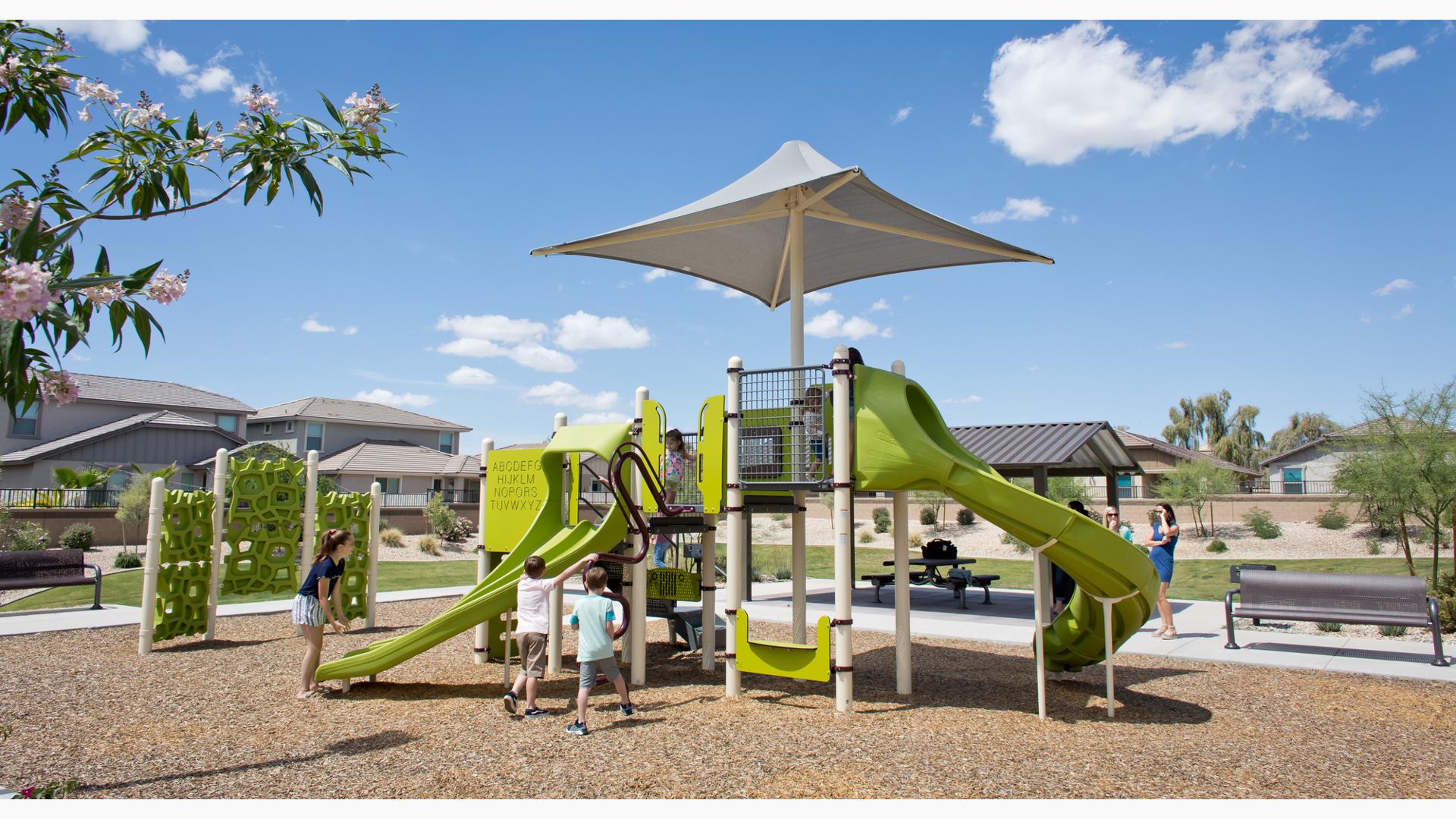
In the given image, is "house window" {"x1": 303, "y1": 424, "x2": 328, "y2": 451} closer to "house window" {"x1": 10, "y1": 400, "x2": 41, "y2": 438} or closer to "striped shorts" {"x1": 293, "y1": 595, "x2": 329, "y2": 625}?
"house window" {"x1": 10, "y1": 400, "x2": 41, "y2": 438}

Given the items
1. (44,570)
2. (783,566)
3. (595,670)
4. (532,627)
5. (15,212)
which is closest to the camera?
(15,212)

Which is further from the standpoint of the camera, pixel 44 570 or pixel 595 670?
pixel 44 570

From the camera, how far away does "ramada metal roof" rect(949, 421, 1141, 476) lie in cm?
1465

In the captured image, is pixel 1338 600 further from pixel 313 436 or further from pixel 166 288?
pixel 313 436

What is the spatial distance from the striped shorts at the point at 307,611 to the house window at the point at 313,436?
38.3 meters

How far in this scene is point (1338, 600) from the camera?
10500 mm

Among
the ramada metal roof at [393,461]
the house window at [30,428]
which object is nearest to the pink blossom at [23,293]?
the ramada metal roof at [393,461]

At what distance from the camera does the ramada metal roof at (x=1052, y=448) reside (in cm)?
1465

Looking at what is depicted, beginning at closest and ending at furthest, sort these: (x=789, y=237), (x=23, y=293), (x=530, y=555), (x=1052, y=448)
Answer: (x=23, y=293) < (x=530, y=555) < (x=789, y=237) < (x=1052, y=448)

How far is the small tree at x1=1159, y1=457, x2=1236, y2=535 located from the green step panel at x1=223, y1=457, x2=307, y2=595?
36.1 m

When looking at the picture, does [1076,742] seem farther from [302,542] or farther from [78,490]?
[78,490]

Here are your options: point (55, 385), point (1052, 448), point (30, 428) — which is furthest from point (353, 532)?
point (30, 428)

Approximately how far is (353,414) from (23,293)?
150 ft

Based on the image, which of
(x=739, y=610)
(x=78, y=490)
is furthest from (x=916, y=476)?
(x=78, y=490)
